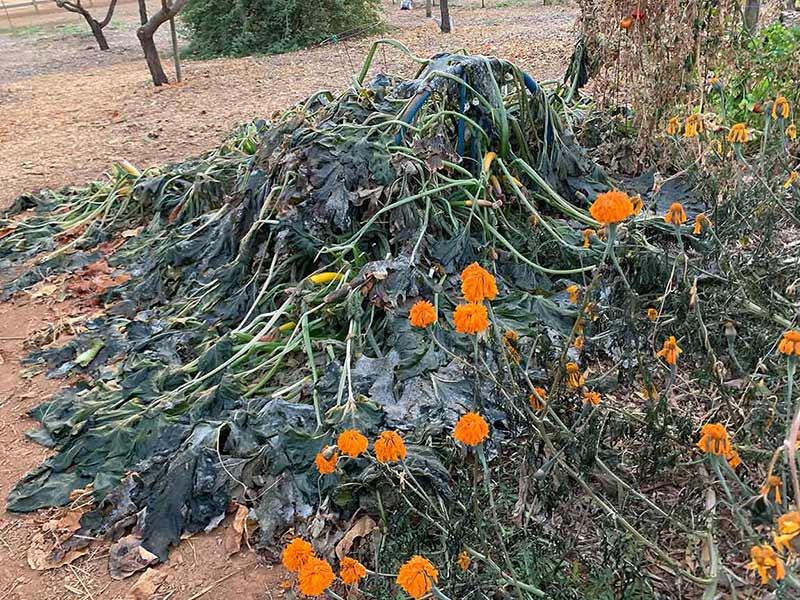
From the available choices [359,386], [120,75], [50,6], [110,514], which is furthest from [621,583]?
[50,6]

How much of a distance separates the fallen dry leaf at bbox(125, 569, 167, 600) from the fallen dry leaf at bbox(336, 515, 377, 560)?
0.53m

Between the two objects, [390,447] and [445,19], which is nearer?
[390,447]

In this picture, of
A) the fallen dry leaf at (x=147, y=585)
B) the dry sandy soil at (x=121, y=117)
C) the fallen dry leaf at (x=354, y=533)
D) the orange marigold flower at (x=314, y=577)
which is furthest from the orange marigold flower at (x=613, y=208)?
the fallen dry leaf at (x=147, y=585)

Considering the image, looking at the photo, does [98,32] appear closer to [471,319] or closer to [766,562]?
[471,319]

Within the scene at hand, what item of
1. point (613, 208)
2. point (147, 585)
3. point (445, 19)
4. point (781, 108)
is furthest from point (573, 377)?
point (445, 19)

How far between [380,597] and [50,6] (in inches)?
1005

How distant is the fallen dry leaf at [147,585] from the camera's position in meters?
1.98

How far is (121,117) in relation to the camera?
723cm

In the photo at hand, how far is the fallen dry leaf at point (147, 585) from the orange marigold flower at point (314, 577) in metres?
0.94

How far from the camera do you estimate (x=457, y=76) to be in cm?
305

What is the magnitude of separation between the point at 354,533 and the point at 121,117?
21.2 ft

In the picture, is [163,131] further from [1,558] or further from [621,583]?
[621,583]

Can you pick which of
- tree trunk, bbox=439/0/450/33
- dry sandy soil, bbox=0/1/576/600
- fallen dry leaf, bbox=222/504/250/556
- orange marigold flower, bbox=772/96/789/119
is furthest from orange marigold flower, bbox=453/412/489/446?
tree trunk, bbox=439/0/450/33

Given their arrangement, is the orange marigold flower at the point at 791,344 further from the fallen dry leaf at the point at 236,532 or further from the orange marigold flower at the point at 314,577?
the fallen dry leaf at the point at 236,532
